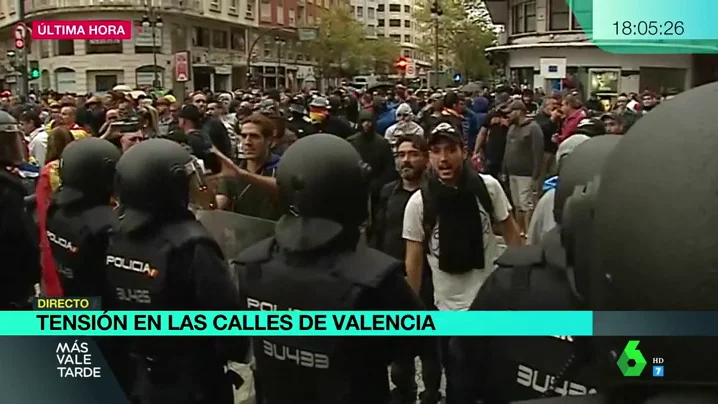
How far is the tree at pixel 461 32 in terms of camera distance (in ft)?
7.57

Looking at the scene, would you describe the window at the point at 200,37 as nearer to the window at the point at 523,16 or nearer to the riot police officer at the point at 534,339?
the window at the point at 523,16

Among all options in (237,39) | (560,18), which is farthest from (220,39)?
(560,18)

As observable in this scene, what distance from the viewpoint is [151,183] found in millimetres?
2141

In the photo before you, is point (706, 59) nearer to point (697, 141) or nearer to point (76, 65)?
point (697, 141)

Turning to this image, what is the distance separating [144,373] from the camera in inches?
82.7

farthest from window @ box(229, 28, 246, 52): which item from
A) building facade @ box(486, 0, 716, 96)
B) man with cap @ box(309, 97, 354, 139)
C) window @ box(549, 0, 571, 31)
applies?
man with cap @ box(309, 97, 354, 139)

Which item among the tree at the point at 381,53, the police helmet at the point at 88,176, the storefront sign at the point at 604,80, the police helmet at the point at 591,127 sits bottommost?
the police helmet at the point at 88,176

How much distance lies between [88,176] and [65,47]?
0.32 metres

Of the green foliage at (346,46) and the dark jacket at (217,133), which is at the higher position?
the green foliage at (346,46)

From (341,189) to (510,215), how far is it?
72 cm

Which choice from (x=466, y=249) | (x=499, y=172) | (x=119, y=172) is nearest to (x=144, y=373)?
(x=119, y=172)

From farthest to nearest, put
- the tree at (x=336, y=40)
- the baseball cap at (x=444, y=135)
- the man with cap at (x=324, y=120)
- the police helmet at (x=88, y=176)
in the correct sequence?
the man with cap at (x=324, y=120) < the baseball cap at (x=444, y=135) < the tree at (x=336, y=40) < the police helmet at (x=88, y=176)

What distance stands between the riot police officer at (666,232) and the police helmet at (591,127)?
37 centimetres

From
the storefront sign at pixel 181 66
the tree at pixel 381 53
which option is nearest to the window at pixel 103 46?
the storefront sign at pixel 181 66
